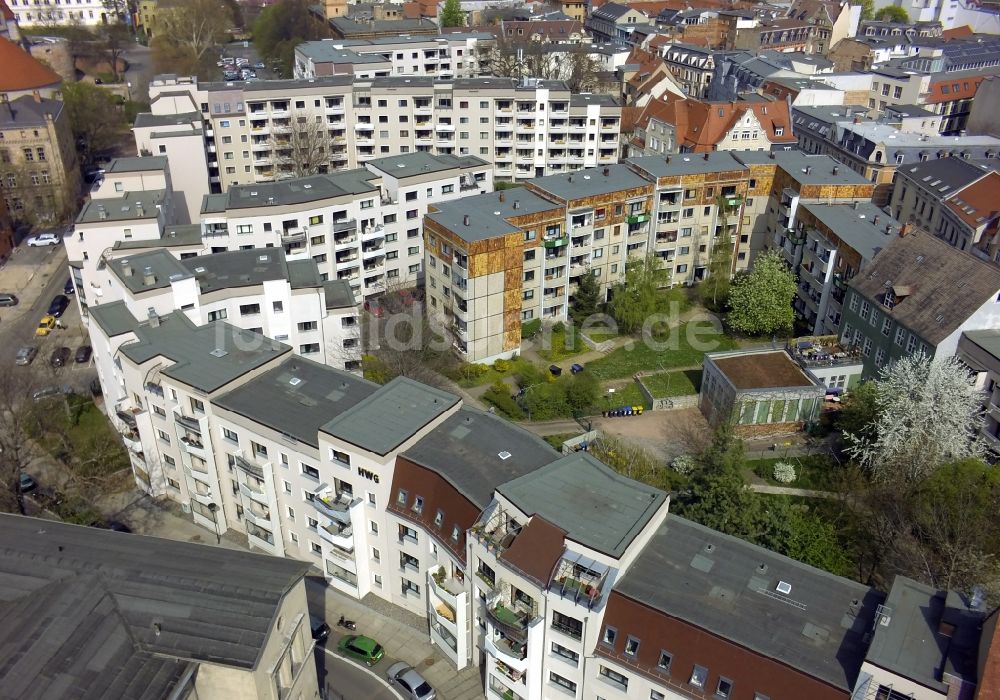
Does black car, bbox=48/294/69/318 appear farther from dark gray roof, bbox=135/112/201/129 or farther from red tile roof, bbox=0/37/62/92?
red tile roof, bbox=0/37/62/92

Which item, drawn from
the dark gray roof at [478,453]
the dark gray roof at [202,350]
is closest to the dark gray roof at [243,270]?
the dark gray roof at [202,350]

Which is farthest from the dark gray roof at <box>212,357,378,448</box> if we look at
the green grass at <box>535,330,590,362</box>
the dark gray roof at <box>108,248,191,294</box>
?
the green grass at <box>535,330,590,362</box>

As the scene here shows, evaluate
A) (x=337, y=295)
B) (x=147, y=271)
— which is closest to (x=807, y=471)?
(x=337, y=295)

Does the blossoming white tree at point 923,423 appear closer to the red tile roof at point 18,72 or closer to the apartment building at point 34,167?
the apartment building at point 34,167

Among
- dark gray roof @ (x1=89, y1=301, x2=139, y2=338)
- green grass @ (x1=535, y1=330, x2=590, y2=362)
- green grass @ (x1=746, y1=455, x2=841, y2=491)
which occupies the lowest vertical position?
green grass @ (x1=746, y1=455, x2=841, y2=491)

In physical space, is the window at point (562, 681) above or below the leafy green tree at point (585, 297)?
below

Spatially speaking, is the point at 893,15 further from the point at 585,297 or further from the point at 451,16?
the point at 585,297

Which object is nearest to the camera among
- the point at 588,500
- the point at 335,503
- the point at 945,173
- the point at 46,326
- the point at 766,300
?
the point at 588,500
